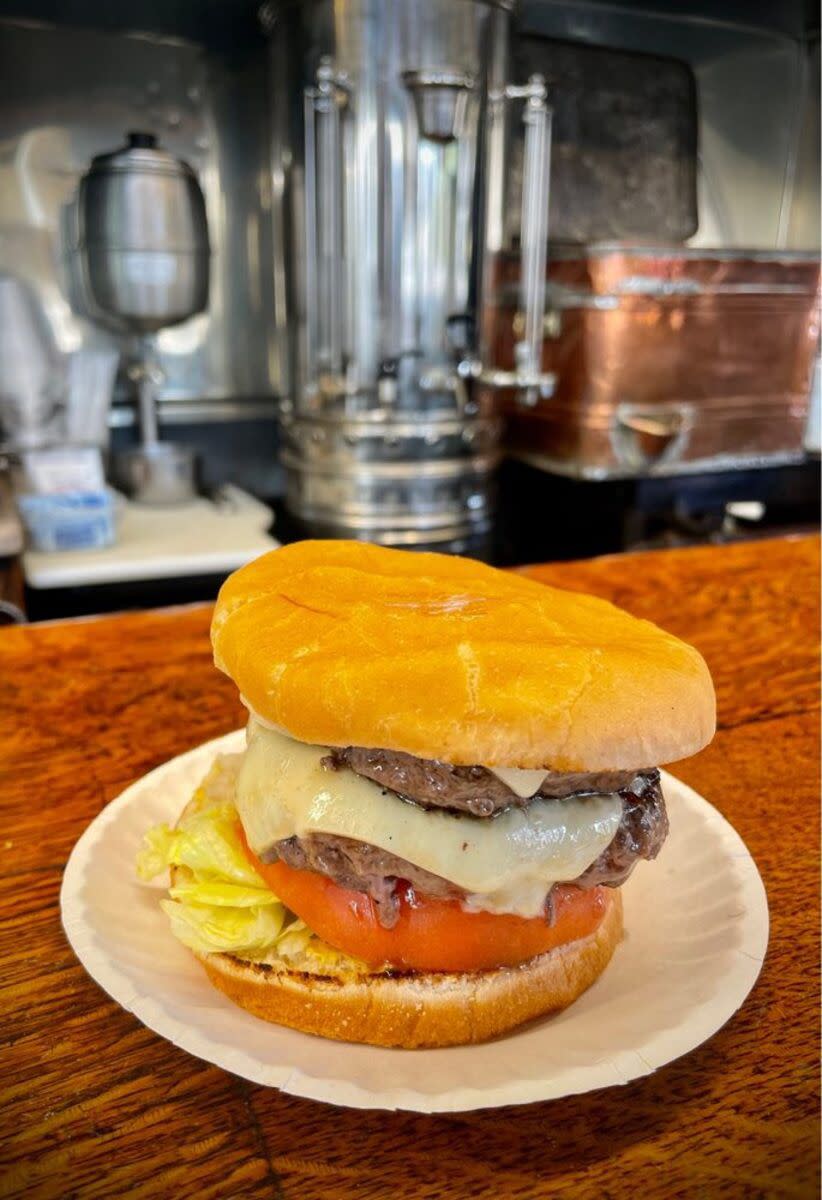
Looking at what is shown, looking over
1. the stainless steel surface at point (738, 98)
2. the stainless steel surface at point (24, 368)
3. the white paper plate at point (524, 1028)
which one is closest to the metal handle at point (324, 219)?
the stainless steel surface at point (24, 368)

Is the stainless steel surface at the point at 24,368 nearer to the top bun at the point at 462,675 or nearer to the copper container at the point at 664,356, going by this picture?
the copper container at the point at 664,356

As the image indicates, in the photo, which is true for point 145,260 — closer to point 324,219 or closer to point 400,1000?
point 324,219

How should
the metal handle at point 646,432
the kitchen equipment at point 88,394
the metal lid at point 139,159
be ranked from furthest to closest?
the metal handle at point 646,432, the kitchen equipment at point 88,394, the metal lid at point 139,159

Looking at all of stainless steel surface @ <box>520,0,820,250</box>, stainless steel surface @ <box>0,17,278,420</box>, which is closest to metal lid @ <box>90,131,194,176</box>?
stainless steel surface @ <box>0,17,278,420</box>

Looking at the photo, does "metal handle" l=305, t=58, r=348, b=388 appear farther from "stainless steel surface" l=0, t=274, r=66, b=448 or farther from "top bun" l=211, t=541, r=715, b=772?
"top bun" l=211, t=541, r=715, b=772

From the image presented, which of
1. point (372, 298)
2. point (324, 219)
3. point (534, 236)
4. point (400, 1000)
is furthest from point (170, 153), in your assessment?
point (400, 1000)

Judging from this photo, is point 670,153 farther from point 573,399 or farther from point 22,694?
point 22,694
